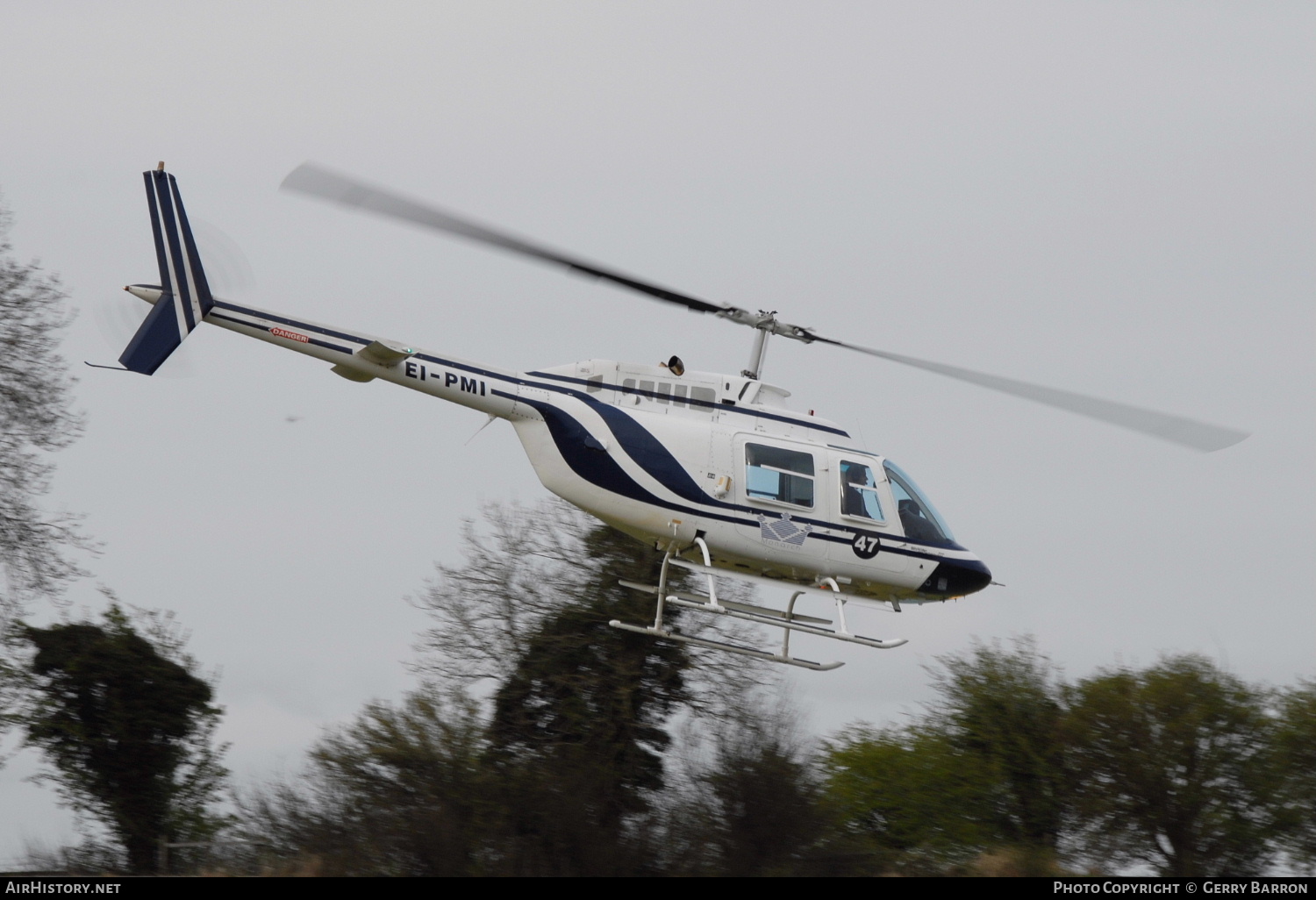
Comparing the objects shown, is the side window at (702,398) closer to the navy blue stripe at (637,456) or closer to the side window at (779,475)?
the side window at (779,475)

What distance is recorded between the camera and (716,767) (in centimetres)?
2422

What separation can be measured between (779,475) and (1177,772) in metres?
14.9

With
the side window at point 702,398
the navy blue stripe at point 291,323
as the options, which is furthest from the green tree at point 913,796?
the navy blue stripe at point 291,323

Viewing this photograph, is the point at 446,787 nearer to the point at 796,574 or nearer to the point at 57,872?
the point at 57,872

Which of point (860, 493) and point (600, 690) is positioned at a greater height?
point (600, 690)

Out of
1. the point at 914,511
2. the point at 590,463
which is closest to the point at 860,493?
the point at 914,511

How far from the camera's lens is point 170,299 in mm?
17125

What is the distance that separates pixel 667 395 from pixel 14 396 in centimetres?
1173

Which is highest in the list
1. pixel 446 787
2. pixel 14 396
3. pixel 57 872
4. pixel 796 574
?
pixel 14 396

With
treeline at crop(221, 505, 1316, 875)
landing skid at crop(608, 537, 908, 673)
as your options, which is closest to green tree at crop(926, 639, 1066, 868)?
treeline at crop(221, 505, 1316, 875)

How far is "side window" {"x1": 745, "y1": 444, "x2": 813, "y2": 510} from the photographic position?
17766 mm

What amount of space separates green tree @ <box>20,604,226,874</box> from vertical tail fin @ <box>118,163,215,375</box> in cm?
1104

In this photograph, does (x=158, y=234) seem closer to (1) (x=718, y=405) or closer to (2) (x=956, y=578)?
(1) (x=718, y=405)

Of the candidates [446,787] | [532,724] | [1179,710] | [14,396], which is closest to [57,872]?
[446,787]
